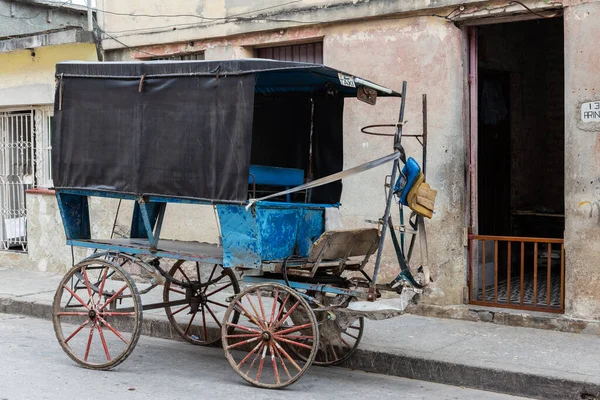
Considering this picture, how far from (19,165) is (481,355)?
326 inches

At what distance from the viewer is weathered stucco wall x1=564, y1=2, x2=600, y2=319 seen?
24.6 feet

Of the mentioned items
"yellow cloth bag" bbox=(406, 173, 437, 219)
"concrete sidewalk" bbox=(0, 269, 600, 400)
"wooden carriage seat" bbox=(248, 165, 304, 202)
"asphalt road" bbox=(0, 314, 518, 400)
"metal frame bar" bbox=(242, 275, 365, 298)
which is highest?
"wooden carriage seat" bbox=(248, 165, 304, 202)

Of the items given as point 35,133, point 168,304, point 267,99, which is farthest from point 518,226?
point 35,133

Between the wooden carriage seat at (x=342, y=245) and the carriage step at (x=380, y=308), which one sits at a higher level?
the wooden carriage seat at (x=342, y=245)

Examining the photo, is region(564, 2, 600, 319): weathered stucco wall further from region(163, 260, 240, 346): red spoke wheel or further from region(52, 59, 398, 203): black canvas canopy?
region(163, 260, 240, 346): red spoke wheel

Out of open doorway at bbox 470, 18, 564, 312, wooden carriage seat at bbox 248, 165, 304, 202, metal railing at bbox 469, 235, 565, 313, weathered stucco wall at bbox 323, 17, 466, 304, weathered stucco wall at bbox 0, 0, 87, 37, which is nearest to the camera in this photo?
wooden carriage seat at bbox 248, 165, 304, 202

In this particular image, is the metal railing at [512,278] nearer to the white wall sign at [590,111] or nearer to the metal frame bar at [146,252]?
the white wall sign at [590,111]

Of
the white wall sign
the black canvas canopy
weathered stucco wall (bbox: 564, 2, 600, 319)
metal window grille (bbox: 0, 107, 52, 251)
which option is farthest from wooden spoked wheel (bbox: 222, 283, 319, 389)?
metal window grille (bbox: 0, 107, 52, 251)

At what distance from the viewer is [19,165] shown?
12.4 metres

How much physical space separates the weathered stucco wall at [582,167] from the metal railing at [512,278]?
0.29 meters

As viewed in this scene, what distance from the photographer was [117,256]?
270 inches

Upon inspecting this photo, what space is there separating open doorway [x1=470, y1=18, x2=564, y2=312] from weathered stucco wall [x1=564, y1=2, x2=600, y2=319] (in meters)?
1.51

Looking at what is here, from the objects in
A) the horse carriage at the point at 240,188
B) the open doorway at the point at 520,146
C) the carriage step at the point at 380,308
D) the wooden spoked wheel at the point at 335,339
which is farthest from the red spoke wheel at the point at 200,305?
the open doorway at the point at 520,146

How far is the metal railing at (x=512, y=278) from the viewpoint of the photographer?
8.14 meters
